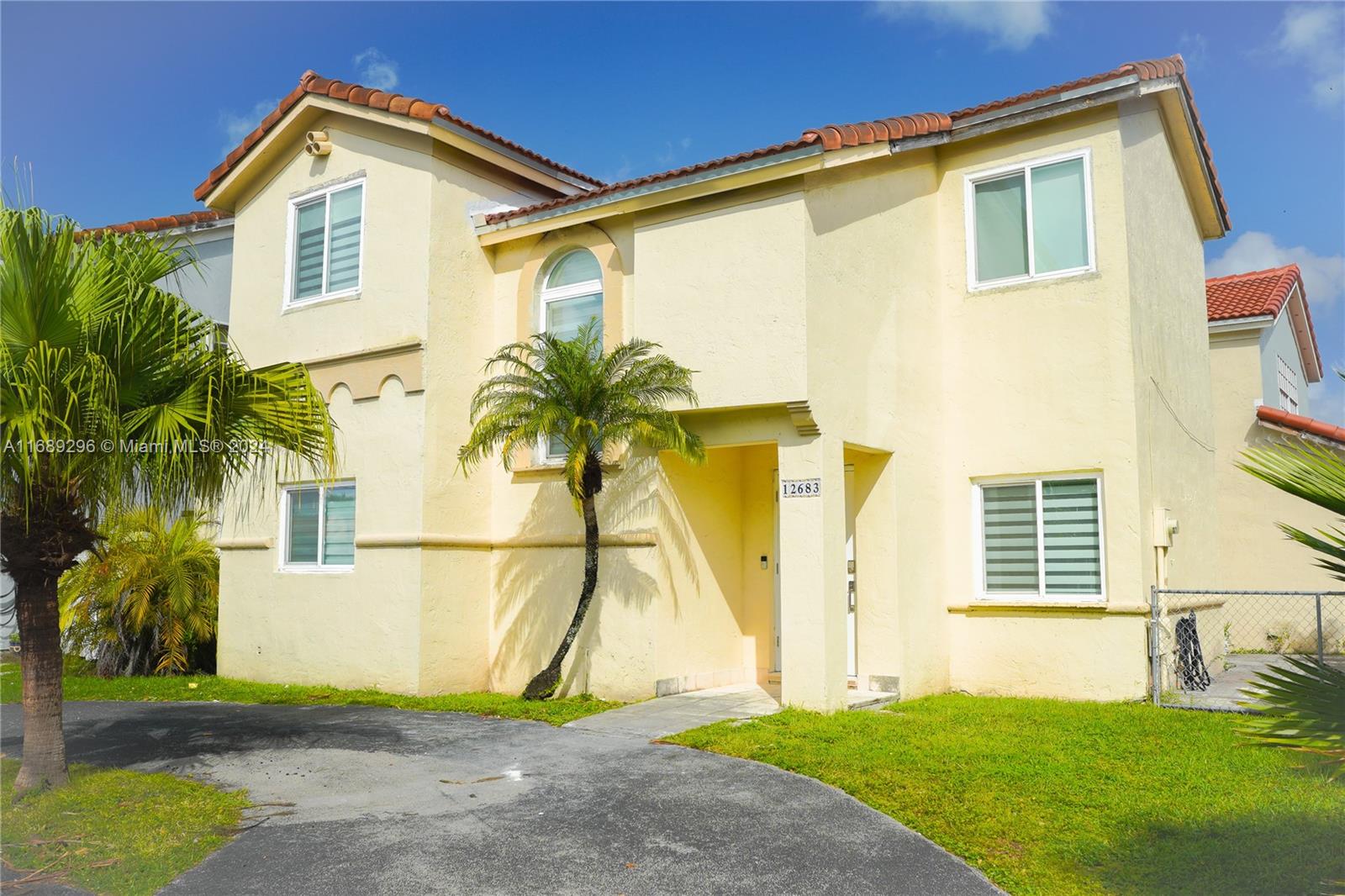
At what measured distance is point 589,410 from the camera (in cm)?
1151

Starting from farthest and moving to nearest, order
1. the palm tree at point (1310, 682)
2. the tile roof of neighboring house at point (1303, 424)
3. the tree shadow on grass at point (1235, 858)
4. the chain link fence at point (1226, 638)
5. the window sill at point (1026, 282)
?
the tile roof of neighboring house at point (1303, 424)
the window sill at point (1026, 282)
the chain link fence at point (1226, 638)
the tree shadow on grass at point (1235, 858)
the palm tree at point (1310, 682)

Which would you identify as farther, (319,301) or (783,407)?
(319,301)

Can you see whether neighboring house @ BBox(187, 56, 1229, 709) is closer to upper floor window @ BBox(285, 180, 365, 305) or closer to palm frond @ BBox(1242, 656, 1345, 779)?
upper floor window @ BBox(285, 180, 365, 305)

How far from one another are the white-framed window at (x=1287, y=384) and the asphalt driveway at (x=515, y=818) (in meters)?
15.3

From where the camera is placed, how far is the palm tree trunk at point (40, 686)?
802 centimetres

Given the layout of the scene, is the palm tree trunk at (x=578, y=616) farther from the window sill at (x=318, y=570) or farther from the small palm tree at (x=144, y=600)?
the small palm tree at (x=144, y=600)

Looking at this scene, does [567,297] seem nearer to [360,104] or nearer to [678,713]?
[360,104]

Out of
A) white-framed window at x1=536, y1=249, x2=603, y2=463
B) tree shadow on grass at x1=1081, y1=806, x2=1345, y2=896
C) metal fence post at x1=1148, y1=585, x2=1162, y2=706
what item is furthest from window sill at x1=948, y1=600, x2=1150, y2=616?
white-framed window at x1=536, y1=249, x2=603, y2=463

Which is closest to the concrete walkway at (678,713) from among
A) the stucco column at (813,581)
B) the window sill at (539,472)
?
the stucco column at (813,581)

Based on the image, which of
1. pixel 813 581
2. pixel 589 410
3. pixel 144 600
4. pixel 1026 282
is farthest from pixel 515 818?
pixel 144 600

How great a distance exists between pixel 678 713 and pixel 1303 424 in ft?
39.4

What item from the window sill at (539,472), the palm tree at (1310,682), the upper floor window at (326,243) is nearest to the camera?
the palm tree at (1310,682)

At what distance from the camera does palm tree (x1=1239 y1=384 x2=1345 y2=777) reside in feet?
13.5

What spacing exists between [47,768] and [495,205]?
28.9 feet
